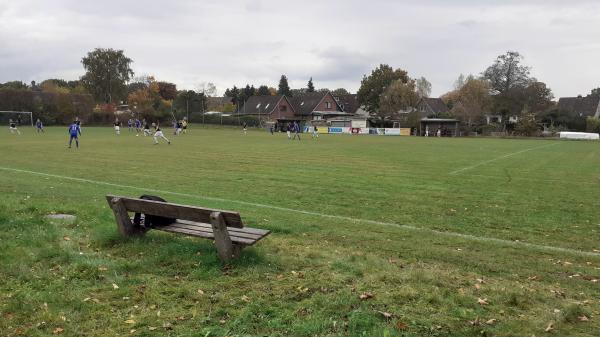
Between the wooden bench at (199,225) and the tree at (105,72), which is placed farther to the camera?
the tree at (105,72)

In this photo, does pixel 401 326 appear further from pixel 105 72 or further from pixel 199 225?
pixel 105 72

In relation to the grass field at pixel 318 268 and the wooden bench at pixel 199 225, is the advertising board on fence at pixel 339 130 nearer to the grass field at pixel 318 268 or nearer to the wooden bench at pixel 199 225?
the grass field at pixel 318 268

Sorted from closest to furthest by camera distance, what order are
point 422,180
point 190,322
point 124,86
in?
point 190,322
point 422,180
point 124,86

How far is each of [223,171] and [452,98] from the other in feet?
353

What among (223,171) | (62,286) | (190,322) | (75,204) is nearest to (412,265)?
(190,322)

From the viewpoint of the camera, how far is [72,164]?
18719 mm

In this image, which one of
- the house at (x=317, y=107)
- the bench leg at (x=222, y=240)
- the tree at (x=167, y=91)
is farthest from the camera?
the tree at (x=167, y=91)

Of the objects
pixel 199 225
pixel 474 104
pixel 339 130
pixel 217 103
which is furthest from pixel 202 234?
pixel 217 103

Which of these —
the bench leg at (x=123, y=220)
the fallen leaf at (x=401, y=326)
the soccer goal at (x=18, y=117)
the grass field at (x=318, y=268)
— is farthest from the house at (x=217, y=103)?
the fallen leaf at (x=401, y=326)

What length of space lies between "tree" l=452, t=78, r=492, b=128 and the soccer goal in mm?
65629

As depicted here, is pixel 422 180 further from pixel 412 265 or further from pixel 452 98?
pixel 452 98

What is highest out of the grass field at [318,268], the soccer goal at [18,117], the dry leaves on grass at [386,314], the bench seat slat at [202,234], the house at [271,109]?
the house at [271,109]

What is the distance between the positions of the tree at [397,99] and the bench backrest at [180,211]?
78893 mm

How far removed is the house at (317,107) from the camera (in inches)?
3691
